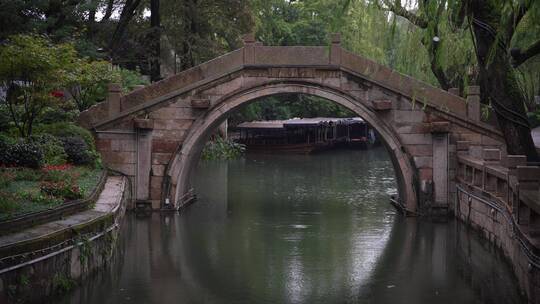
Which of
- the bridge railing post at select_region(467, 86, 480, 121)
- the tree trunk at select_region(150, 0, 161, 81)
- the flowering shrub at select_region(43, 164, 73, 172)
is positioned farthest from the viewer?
the tree trunk at select_region(150, 0, 161, 81)

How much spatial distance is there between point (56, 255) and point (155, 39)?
1723 centimetres

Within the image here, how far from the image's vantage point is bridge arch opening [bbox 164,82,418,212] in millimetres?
18250

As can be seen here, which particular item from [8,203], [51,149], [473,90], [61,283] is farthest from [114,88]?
[473,90]

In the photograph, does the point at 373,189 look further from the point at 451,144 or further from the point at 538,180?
the point at 538,180

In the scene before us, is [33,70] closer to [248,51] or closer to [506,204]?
[248,51]

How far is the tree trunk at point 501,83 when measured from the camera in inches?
445

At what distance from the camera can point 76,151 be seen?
16844 millimetres

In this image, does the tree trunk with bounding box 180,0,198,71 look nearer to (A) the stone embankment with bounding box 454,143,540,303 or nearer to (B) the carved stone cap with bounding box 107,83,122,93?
(B) the carved stone cap with bounding box 107,83,122,93

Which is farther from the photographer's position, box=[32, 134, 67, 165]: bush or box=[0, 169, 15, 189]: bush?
box=[32, 134, 67, 165]: bush

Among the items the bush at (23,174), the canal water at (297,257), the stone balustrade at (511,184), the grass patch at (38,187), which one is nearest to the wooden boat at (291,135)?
the canal water at (297,257)

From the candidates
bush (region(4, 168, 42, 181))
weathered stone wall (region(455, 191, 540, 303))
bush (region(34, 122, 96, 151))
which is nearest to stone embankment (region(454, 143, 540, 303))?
weathered stone wall (region(455, 191, 540, 303))

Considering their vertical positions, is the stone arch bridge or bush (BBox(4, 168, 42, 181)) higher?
the stone arch bridge

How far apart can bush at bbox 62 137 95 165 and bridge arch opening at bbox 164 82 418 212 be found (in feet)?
7.40

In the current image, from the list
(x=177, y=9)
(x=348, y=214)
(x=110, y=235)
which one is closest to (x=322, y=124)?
(x=177, y=9)
